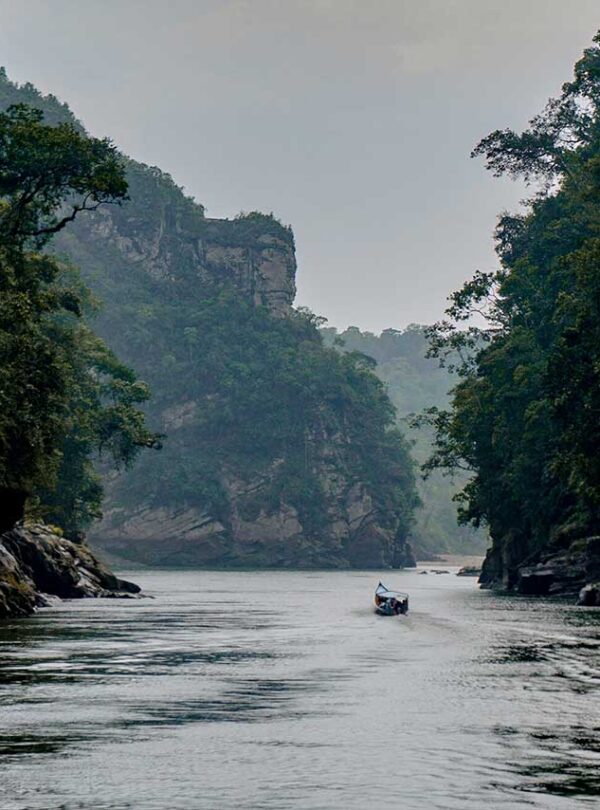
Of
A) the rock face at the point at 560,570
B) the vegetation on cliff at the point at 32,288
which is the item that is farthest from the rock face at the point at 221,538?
the vegetation on cliff at the point at 32,288

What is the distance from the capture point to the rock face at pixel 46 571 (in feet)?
170

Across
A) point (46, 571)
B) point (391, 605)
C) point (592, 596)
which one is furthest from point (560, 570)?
point (46, 571)

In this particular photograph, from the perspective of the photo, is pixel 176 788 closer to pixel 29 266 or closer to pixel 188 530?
pixel 29 266

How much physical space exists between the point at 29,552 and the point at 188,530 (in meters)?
128

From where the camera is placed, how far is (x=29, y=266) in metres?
63.8

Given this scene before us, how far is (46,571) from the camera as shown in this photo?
65500 mm

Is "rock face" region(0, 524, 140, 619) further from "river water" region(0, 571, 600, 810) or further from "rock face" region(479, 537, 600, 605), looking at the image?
"rock face" region(479, 537, 600, 605)

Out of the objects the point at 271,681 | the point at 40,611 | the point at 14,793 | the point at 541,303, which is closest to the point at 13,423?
the point at 40,611

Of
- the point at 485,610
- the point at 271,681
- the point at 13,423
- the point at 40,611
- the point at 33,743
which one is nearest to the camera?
the point at 33,743

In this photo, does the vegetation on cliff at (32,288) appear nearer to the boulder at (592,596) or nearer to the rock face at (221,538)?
the boulder at (592,596)

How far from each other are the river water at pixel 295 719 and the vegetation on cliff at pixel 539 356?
21585 mm

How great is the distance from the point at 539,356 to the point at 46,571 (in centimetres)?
3842

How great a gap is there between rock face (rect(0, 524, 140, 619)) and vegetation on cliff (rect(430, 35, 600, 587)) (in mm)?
27600

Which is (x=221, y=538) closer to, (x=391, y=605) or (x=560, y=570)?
(x=560, y=570)
